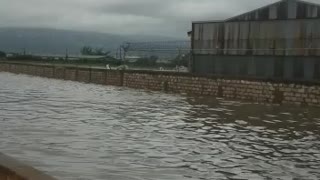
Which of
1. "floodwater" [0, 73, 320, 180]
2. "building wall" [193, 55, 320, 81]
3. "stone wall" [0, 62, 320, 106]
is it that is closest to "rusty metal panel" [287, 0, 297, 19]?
"building wall" [193, 55, 320, 81]

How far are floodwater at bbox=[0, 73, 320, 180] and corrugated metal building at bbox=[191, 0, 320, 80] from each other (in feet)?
31.9

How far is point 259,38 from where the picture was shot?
34.8m

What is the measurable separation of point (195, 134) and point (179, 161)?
4.36 metres

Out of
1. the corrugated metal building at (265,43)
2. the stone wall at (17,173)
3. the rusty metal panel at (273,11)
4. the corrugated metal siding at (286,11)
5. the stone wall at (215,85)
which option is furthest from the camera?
the rusty metal panel at (273,11)

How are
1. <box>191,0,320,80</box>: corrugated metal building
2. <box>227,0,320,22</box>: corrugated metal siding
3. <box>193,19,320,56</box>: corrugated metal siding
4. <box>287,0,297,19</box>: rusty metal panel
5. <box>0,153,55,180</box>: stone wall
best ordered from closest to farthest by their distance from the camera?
<box>0,153,55,180</box>: stone wall → <box>191,0,320,80</box>: corrugated metal building → <box>193,19,320,56</box>: corrugated metal siding → <box>227,0,320,22</box>: corrugated metal siding → <box>287,0,297,19</box>: rusty metal panel

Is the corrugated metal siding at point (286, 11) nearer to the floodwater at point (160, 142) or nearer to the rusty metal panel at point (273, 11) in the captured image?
the rusty metal panel at point (273, 11)

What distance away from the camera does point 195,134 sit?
15195 mm

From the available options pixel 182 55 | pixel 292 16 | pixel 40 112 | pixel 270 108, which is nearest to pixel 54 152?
pixel 40 112

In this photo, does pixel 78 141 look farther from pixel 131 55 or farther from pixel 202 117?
pixel 131 55

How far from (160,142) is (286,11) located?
24384 millimetres

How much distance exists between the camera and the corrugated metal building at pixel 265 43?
32062mm

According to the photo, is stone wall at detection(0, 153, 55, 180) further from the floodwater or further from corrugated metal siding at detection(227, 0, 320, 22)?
corrugated metal siding at detection(227, 0, 320, 22)

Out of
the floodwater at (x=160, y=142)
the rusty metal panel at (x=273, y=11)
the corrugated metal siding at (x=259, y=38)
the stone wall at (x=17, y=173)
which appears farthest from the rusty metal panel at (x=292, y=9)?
the stone wall at (x=17, y=173)

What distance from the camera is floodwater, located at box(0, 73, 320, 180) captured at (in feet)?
32.5
